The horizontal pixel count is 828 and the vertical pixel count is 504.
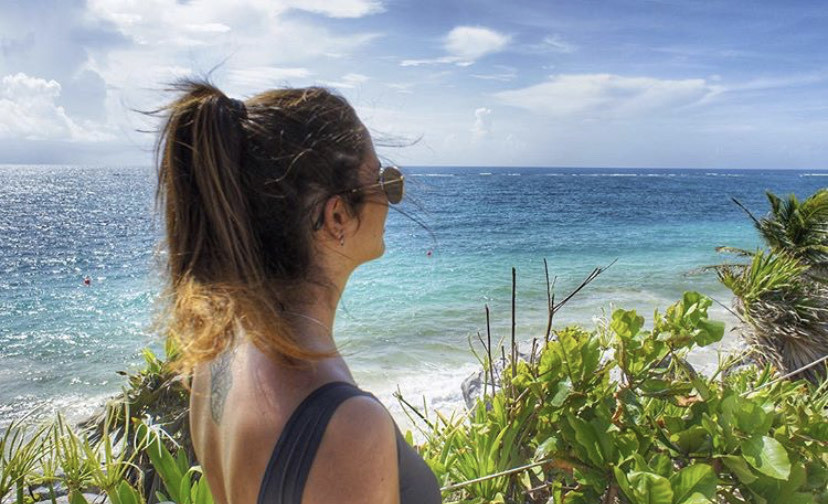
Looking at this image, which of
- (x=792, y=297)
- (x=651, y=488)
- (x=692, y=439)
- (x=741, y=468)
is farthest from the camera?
(x=792, y=297)

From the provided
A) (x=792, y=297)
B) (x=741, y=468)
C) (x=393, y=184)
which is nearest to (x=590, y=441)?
(x=741, y=468)

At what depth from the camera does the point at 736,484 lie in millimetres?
1428

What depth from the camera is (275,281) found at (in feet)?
3.70

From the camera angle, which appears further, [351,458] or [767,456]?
[767,456]

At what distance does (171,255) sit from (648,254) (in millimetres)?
27476

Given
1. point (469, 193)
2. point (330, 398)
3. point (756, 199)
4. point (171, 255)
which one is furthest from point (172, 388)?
point (756, 199)

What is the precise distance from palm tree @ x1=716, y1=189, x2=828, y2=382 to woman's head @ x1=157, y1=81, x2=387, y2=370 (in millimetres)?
5986

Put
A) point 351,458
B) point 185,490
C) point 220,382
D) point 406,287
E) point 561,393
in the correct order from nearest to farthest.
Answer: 1. point 351,458
2. point 220,382
3. point 561,393
4. point 185,490
5. point 406,287

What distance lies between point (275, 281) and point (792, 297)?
22.5 ft

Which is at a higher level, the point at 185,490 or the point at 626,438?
the point at 626,438

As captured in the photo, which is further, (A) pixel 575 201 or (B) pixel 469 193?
(B) pixel 469 193

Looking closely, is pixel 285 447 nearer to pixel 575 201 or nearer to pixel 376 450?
pixel 376 450

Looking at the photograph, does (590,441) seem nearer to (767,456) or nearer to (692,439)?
(692,439)

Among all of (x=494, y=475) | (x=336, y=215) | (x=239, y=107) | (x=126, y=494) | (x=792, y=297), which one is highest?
(x=239, y=107)
